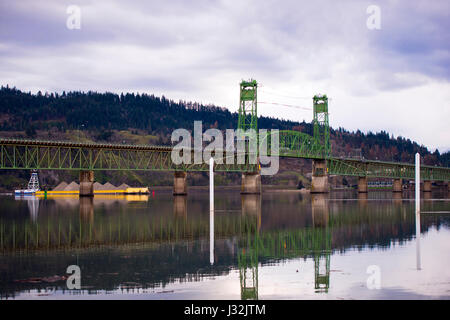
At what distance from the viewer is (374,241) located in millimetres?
38719

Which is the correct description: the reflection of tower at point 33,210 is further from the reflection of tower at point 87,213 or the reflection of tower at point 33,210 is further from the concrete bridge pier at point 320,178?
the concrete bridge pier at point 320,178

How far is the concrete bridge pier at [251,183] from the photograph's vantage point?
151 m

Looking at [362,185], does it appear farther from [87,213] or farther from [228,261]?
[228,261]

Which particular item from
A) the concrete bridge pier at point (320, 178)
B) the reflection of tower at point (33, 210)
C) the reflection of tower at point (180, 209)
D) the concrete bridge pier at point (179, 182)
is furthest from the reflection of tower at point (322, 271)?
the concrete bridge pier at point (320, 178)

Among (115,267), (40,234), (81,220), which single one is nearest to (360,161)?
(81,220)

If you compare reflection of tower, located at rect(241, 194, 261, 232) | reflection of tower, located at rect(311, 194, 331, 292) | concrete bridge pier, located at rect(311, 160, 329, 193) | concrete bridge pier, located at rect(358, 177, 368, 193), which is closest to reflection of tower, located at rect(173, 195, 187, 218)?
reflection of tower, located at rect(241, 194, 261, 232)

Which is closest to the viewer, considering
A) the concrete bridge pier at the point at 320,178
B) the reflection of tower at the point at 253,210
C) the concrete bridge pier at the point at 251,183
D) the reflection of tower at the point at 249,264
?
the reflection of tower at the point at 249,264

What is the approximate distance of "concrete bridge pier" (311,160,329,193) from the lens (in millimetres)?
177250

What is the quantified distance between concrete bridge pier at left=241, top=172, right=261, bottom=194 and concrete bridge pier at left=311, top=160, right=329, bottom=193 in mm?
32457

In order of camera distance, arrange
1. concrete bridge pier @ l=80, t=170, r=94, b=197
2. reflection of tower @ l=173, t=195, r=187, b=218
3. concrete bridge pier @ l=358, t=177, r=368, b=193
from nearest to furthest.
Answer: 1. reflection of tower @ l=173, t=195, r=187, b=218
2. concrete bridge pier @ l=80, t=170, r=94, b=197
3. concrete bridge pier @ l=358, t=177, r=368, b=193

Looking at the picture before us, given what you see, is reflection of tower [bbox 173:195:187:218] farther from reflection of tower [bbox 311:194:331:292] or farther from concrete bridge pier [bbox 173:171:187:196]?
concrete bridge pier [bbox 173:171:187:196]

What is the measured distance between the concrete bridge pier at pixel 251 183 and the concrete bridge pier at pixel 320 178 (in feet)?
106
